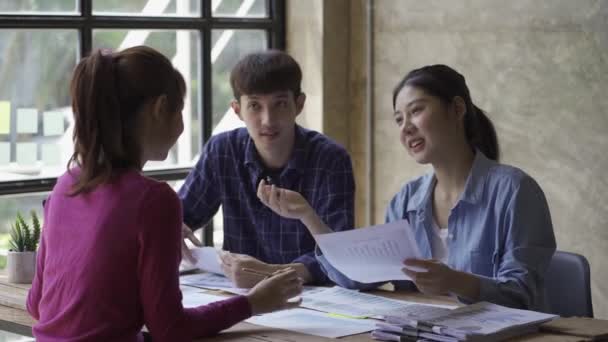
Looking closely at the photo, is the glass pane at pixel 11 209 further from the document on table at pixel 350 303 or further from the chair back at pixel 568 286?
the chair back at pixel 568 286

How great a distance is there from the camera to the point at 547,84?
160 inches

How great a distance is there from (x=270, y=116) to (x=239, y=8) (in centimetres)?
154

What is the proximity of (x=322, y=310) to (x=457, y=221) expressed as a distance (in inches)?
20.3

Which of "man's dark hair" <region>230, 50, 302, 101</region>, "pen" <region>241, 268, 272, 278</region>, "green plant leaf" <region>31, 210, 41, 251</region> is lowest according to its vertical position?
"pen" <region>241, 268, 272, 278</region>

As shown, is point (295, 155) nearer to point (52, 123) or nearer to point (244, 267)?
point (244, 267)

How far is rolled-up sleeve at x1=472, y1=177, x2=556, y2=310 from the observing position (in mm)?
2656

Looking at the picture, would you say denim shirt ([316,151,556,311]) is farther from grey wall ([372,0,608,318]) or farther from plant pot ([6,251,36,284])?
grey wall ([372,0,608,318])

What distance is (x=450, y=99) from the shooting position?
3025 millimetres

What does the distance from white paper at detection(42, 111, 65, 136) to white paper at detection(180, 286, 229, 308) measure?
1.27 m

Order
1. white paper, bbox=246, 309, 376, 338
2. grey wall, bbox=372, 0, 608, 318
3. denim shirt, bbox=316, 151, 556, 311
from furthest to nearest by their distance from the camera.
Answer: grey wall, bbox=372, 0, 608, 318 → denim shirt, bbox=316, 151, 556, 311 → white paper, bbox=246, 309, 376, 338

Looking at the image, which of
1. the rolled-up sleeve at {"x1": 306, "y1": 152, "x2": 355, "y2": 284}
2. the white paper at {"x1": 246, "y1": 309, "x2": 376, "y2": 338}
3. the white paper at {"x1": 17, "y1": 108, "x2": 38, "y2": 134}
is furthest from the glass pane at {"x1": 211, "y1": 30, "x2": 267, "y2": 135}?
the white paper at {"x1": 246, "y1": 309, "x2": 376, "y2": 338}

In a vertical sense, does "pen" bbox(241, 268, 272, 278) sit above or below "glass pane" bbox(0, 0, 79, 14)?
below

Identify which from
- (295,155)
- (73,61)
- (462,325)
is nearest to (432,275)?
(462,325)

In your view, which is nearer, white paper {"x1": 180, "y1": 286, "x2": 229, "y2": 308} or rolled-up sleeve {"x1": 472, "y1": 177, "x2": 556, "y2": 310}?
rolled-up sleeve {"x1": 472, "y1": 177, "x2": 556, "y2": 310}
